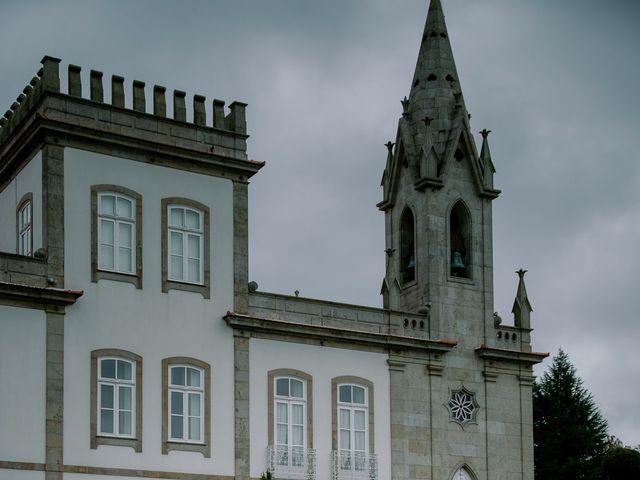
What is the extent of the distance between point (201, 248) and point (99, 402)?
5433mm

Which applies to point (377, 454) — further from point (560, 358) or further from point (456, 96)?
point (560, 358)

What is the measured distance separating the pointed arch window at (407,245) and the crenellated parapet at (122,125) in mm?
6589

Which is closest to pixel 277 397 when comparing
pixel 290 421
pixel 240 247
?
pixel 290 421

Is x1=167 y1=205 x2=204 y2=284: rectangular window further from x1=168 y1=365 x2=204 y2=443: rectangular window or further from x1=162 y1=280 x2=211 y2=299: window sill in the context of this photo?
x1=168 y1=365 x2=204 y2=443: rectangular window

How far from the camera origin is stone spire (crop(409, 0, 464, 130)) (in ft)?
150

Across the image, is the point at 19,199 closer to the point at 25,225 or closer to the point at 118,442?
the point at 25,225

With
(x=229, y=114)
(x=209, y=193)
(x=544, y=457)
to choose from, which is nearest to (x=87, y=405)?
(x=209, y=193)

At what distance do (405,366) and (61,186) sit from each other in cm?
1166

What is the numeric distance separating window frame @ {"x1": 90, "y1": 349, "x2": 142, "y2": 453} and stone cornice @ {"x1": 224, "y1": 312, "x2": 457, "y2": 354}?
3.24 meters

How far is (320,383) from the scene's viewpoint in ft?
134

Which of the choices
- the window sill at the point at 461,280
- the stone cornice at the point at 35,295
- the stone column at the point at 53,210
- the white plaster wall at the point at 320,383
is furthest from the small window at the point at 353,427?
the stone column at the point at 53,210

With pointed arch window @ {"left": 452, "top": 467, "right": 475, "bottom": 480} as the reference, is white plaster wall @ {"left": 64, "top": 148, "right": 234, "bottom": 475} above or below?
above

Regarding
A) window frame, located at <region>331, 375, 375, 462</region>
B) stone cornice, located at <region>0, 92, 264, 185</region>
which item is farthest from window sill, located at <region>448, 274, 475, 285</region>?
stone cornice, located at <region>0, 92, 264, 185</region>

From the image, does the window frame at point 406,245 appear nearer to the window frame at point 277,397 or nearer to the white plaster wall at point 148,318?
the window frame at point 277,397
